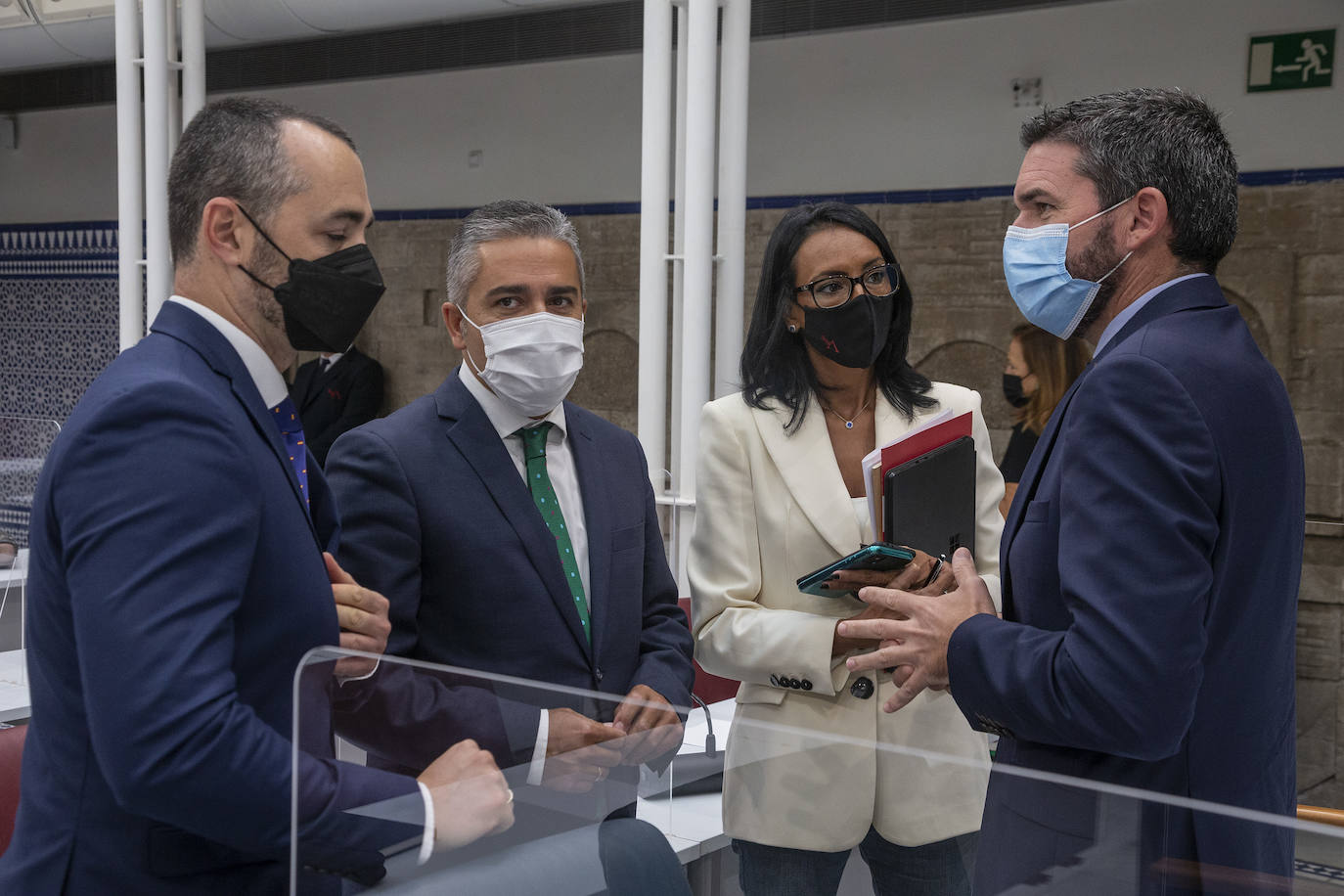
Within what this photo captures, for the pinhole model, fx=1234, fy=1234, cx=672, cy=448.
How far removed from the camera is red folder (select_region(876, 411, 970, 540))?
81.4 inches

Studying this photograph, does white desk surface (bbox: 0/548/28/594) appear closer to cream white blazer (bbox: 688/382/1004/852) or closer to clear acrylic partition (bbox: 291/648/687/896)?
cream white blazer (bbox: 688/382/1004/852)

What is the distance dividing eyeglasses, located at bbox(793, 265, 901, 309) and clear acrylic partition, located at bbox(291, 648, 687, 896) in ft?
4.61

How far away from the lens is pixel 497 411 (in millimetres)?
2350

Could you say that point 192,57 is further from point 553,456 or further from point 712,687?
point 553,456

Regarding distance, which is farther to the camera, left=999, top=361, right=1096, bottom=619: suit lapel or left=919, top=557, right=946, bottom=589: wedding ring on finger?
left=919, top=557, right=946, bottom=589: wedding ring on finger

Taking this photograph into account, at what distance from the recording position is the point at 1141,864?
1114mm

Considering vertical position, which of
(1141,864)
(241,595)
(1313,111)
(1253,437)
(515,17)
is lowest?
(1141,864)

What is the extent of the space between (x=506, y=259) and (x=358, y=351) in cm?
651

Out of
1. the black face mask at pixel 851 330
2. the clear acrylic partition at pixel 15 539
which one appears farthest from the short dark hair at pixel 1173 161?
the clear acrylic partition at pixel 15 539

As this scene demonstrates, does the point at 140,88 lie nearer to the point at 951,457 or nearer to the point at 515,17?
the point at 515,17

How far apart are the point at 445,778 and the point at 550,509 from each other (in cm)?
104

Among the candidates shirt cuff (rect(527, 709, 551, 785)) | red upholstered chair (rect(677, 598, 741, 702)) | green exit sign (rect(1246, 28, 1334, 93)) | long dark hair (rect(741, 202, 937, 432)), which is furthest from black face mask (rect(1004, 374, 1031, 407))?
shirt cuff (rect(527, 709, 551, 785))

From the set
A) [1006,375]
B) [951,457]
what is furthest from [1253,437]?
[1006,375]

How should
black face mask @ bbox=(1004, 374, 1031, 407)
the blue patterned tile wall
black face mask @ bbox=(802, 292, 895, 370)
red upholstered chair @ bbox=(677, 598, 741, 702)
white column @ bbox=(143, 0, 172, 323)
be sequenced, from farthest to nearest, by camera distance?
the blue patterned tile wall < white column @ bbox=(143, 0, 172, 323) < black face mask @ bbox=(1004, 374, 1031, 407) < red upholstered chair @ bbox=(677, 598, 741, 702) < black face mask @ bbox=(802, 292, 895, 370)
